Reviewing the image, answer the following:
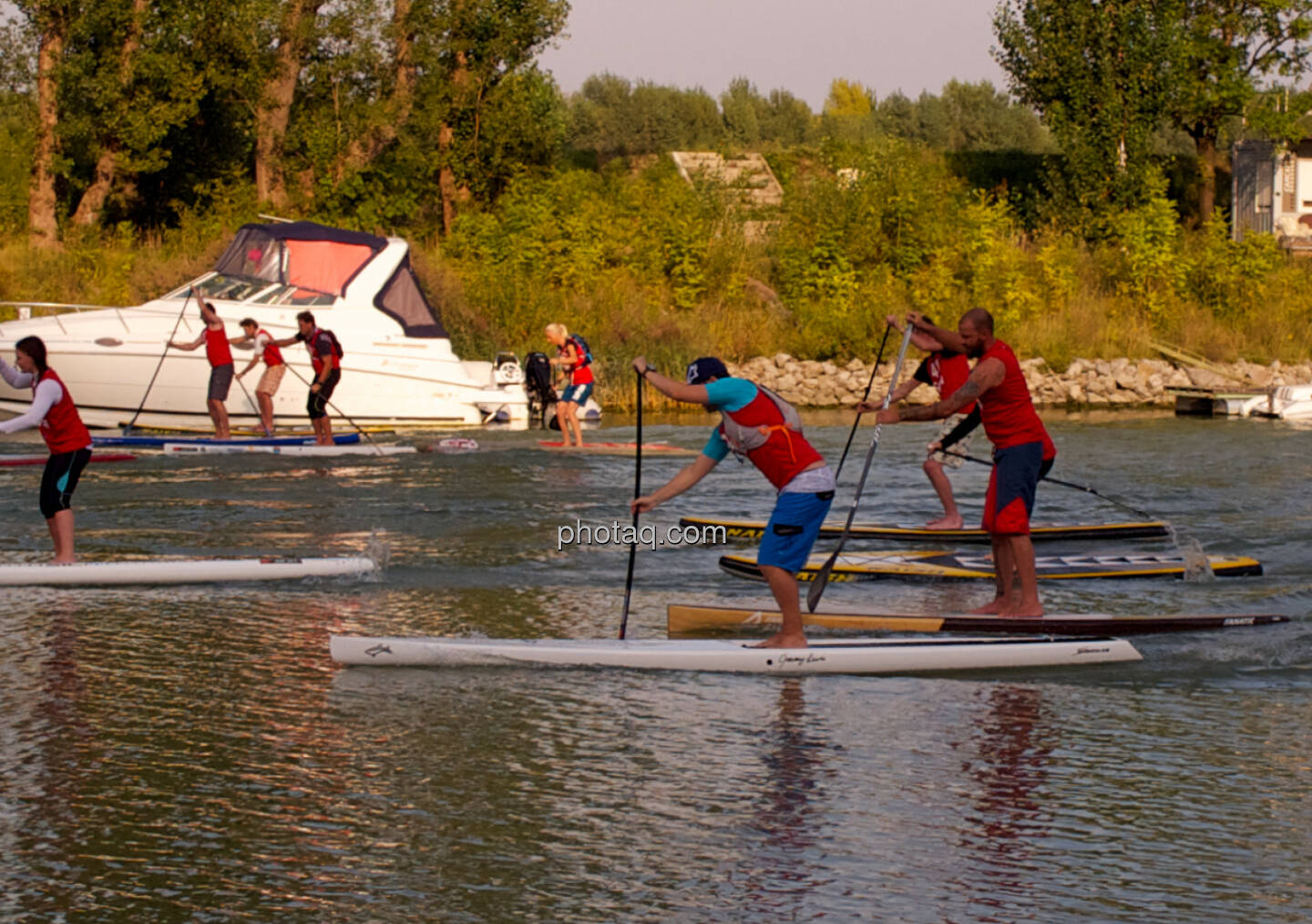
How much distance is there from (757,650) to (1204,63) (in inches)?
1514

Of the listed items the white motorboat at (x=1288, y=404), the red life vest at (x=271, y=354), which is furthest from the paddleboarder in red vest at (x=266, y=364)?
the white motorboat at (x=1288, y=404)

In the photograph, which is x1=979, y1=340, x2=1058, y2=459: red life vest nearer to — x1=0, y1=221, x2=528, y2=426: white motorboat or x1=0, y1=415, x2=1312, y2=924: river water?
x1=0, y1=415, x2=1312, y2=924: river water

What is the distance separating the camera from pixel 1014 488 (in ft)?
31.9

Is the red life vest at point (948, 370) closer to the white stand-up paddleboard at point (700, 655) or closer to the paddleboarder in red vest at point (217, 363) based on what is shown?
the white stand-up paddleboard at point (700, 655)

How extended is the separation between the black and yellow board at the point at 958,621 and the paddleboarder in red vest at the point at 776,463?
1.00 m

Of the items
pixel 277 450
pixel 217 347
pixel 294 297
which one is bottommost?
pixel 277 450

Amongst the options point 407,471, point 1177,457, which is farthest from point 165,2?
point 1177,457

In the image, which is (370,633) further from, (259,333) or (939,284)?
(939,284)

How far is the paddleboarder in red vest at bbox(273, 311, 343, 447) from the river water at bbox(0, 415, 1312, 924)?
300 inches

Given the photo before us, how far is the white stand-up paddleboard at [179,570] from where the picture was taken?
35.6 ft

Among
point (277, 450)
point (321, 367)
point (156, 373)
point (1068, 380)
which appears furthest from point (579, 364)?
point (1068, 380)

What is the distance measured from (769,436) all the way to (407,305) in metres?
16.0

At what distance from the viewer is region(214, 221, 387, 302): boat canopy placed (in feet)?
76.5

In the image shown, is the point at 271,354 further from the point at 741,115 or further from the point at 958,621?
the point at 741,115
